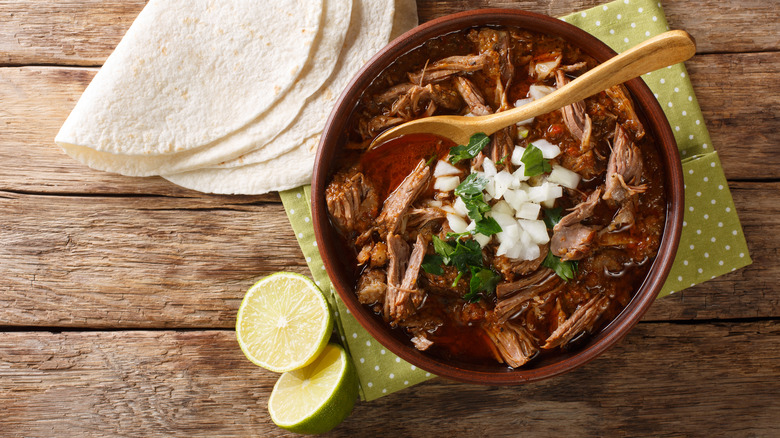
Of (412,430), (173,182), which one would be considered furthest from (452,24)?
(412,430)

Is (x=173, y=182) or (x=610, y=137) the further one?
(x=173, y=182)

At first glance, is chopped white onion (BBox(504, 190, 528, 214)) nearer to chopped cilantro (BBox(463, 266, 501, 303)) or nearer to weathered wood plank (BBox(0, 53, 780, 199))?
chopped cilantro (BBox(463, 266, 501, 303))

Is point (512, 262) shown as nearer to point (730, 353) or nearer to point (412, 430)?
point (412, 430)

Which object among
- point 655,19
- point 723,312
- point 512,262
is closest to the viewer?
point 512,262

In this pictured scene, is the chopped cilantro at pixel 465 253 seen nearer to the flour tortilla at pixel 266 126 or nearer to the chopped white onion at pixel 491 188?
the chopped white onion at pixel 491 188

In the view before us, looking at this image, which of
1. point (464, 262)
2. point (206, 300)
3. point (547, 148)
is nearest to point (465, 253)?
point (464, 262)

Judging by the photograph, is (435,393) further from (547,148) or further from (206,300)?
(547,148)

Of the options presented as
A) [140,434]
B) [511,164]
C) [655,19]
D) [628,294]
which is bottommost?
[140,434]
